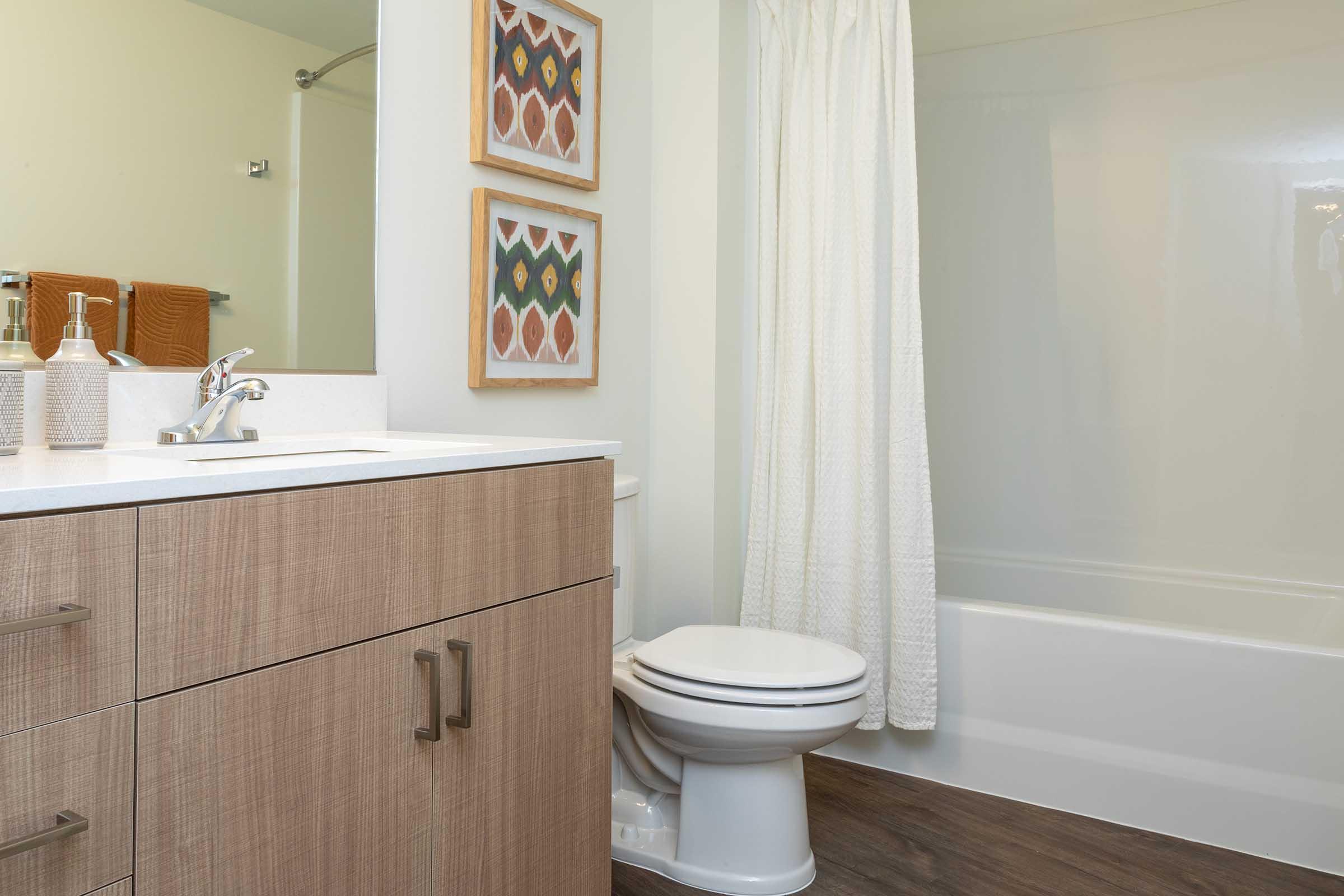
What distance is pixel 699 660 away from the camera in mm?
1819

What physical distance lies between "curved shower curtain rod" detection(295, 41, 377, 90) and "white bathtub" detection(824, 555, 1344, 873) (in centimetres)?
174

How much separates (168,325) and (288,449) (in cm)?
26

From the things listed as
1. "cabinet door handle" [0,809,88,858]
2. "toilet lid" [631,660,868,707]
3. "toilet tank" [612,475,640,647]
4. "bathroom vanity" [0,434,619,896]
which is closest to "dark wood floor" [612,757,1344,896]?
"toilet lid" [631,660,868,707]

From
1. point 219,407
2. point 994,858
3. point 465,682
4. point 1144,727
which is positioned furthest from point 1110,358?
point 219,407

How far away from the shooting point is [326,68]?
168 centimetres

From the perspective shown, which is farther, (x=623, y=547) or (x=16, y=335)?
(x=623, y=547)

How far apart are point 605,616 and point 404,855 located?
46cm

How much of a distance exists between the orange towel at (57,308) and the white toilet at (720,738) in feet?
3.04

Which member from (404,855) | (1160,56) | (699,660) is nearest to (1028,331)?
(1160,56)

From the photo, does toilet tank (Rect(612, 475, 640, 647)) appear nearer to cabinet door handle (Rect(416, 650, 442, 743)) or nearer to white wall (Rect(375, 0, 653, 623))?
white wall (Rect(375, 0, 653, 623))

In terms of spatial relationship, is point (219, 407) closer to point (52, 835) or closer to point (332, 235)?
point (332, 235)

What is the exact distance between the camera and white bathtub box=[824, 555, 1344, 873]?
1.92m

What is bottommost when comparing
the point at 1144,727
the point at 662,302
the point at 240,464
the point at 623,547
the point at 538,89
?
the point at 1144,727

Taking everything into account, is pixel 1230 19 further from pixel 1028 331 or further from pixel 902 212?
pixel 902 212
